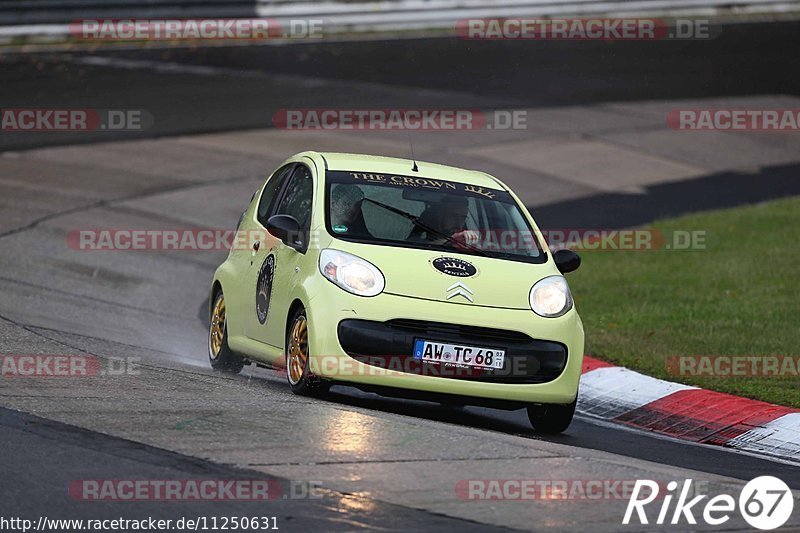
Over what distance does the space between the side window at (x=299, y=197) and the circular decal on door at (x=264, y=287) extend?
0.33 metres

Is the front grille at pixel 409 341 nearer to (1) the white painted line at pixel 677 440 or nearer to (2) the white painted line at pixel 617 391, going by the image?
(1) the white painted line at pixel 677 440

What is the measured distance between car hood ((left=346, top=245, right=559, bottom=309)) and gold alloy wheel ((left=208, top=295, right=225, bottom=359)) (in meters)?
2.07

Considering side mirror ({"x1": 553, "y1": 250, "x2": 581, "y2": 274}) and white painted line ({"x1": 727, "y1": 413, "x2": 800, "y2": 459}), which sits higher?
side mirror ({"x1": 553, "y1": 250, "x2": 581, "y2": 274})

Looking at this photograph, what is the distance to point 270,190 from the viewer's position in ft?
35.5

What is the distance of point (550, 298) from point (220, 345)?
2.79m

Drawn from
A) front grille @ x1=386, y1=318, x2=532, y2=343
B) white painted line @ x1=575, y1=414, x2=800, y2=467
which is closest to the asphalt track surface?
white painted line @ x1=575, y1=414, x2=800, y2=467

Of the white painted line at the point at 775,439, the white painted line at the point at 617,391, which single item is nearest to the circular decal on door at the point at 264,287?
the white painted line at the point at 617,391

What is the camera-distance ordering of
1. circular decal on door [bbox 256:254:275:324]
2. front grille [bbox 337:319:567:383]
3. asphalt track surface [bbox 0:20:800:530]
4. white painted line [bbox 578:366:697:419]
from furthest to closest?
white painted line [bbox 578:366:697:419] → circular decal on door [bbox 256:254:275:324] → front grille [bbox 337:319:567:383] → asphalt track surface [bbox 0:20:800:530]

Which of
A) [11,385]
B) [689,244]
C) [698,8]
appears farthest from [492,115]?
[11,385]

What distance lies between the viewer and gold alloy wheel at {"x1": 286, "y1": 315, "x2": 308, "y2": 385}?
29.7 feet

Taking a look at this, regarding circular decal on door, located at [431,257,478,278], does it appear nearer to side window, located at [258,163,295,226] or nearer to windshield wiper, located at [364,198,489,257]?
windshield wiper, located at [364,198,489,257]

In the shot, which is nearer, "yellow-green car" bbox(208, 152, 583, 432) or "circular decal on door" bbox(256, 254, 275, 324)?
"yellow-green car" bbox(208, 152, 583, 432)

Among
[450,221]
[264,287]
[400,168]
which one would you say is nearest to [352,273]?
[450,221]

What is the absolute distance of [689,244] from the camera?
1697 cm
